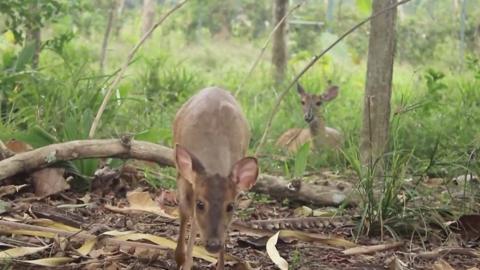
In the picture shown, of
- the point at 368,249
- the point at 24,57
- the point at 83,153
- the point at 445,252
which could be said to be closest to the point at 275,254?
the point at 368,249

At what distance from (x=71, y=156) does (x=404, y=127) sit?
2.97 meters

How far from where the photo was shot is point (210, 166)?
131 inches

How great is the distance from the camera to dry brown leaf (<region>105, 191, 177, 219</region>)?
4.45 m

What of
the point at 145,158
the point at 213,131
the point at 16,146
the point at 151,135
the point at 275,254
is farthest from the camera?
the point at 151,135

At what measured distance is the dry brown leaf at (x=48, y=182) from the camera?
15.3 feet

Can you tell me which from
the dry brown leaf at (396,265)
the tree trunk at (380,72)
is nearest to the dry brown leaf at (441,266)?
the dry brown leaf at (396,265)

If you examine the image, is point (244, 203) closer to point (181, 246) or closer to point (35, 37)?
point (181, 246)

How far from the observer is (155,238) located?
3799mm

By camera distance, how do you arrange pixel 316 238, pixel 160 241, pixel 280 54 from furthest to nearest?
pixel 280 54 → pixel 316 238 → pixel 160 241

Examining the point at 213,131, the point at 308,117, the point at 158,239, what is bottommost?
the point at 308,117

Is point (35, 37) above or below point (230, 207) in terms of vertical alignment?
above

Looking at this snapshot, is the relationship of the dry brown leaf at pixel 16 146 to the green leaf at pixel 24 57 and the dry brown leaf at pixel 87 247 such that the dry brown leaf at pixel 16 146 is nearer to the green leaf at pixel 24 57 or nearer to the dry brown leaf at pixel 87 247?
the green leaf at pixel 24 57

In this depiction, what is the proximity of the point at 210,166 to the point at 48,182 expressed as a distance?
Result: 1.65 metres

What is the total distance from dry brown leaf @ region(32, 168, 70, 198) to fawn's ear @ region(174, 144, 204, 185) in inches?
62.6
